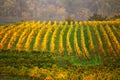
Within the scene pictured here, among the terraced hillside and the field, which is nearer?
the field

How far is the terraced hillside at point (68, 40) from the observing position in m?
39.3

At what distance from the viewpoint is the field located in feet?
91.9

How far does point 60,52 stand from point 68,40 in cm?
614

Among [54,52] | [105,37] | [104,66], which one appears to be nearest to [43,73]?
[104,66]

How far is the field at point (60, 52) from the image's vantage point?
28.0 meters

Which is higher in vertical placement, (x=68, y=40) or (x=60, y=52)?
(x=68, y=40)

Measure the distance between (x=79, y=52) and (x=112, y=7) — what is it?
100 m

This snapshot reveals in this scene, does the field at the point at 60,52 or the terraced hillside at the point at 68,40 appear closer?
the field at the point at 60,52

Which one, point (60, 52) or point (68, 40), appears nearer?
point (60, 52)

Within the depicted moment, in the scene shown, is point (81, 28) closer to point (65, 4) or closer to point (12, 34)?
point (12, 34)

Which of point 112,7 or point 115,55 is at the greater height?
point 112,7

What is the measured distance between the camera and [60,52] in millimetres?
39562

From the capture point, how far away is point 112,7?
440 ft

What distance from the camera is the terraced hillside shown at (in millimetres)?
39341
